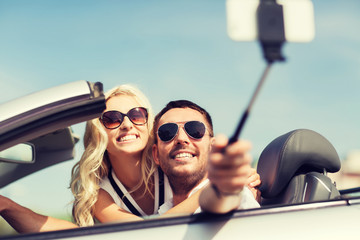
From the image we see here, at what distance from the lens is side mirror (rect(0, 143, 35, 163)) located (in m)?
2.32

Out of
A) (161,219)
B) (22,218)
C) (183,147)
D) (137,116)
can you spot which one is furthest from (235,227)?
(137,116)

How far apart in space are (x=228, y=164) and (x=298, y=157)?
1190mm

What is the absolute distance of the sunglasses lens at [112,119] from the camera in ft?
8.59

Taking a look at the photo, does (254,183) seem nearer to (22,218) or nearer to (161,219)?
(161,219)

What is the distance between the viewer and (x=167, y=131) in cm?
244

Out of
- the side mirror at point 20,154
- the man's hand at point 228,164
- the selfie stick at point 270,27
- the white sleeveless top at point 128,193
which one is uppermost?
the selfie stick at point 270,27

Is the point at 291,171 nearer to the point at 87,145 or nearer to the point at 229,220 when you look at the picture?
the point at 229,220

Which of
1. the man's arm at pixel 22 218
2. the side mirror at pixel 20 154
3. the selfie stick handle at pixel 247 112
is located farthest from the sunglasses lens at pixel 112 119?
the selfie stick handle at pixel 247 112

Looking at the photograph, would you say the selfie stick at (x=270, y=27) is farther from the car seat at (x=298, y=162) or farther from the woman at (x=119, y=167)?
the woman at (x=119, y=167)

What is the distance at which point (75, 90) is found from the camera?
5.06 feet

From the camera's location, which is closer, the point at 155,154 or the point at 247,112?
the point at 247,112

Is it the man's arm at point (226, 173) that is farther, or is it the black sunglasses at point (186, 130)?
the black sunglasses at point (186, 130)

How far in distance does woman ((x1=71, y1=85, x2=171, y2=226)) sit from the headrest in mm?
623

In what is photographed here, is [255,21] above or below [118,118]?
above
